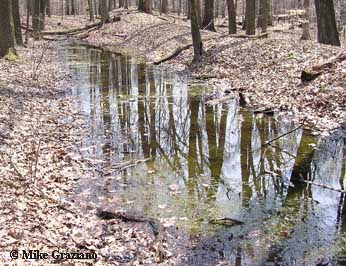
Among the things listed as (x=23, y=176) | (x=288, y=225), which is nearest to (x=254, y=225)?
(x=288, y=225)

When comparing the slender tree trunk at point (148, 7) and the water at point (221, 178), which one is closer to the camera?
the water at point (221, 178)

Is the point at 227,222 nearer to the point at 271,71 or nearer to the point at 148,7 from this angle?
the point at 271,71

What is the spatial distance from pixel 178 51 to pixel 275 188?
51.9ft

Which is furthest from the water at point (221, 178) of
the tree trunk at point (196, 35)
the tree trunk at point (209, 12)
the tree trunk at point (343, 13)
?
the tree trunk at point (343, 13)

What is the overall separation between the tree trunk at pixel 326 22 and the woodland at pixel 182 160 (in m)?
0.06

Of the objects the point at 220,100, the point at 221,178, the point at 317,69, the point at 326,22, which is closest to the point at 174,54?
the point at 326,22

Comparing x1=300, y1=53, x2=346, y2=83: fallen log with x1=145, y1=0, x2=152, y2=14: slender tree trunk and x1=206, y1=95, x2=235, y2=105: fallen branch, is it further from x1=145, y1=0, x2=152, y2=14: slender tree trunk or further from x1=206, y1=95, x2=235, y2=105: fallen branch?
x1=145, y1=0, x2=152, y2=14: slender tree trunk

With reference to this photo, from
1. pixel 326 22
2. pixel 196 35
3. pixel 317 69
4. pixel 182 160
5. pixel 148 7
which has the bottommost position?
pixel 182 160

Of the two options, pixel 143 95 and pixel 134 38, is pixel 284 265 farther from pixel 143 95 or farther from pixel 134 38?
pixel 134 38

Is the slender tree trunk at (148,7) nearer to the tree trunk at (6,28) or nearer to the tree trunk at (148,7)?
the tree trunk at (148,7)

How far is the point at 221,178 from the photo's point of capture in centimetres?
788

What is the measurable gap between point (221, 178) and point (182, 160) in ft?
3.85

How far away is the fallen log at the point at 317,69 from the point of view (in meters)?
13.2

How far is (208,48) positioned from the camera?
68.9 ft
